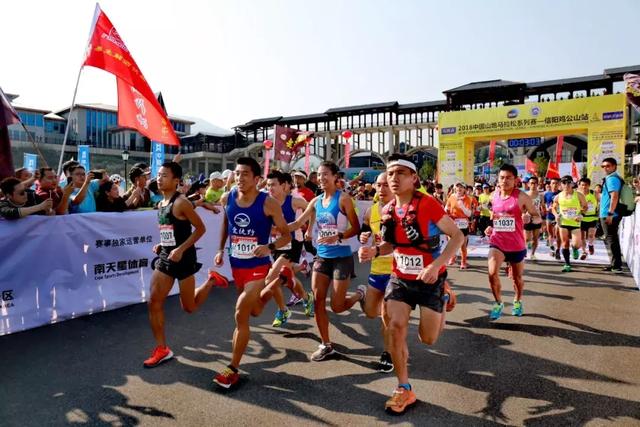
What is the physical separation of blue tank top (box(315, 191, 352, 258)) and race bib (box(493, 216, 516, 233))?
2.42 m

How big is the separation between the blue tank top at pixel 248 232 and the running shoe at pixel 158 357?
1138 mm

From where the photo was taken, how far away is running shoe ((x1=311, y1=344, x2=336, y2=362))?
4.50 meters

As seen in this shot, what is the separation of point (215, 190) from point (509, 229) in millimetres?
5733

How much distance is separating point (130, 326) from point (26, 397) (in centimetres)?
197

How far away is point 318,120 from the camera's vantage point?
168ft

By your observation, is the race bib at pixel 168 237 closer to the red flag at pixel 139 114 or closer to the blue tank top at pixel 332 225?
the blue tank top at pixel 332 225

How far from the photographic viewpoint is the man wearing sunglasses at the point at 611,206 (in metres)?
8.85

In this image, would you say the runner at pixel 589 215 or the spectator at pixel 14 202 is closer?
the spectator at pixel 14 202

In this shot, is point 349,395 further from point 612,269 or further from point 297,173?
point 612,269

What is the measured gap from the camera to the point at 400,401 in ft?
11.1

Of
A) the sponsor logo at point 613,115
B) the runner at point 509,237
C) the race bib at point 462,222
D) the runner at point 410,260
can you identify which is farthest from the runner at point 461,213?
the sponsor logo at point 613,115

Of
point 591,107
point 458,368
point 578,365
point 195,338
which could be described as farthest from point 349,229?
point 591,107

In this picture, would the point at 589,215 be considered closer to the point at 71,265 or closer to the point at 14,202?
the point at 71,265

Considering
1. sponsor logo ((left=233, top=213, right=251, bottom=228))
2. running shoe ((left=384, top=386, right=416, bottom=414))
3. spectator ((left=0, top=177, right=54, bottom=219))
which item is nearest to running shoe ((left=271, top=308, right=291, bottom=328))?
sponsor logo ((left=233, top=213, right=251, bottom=228))
